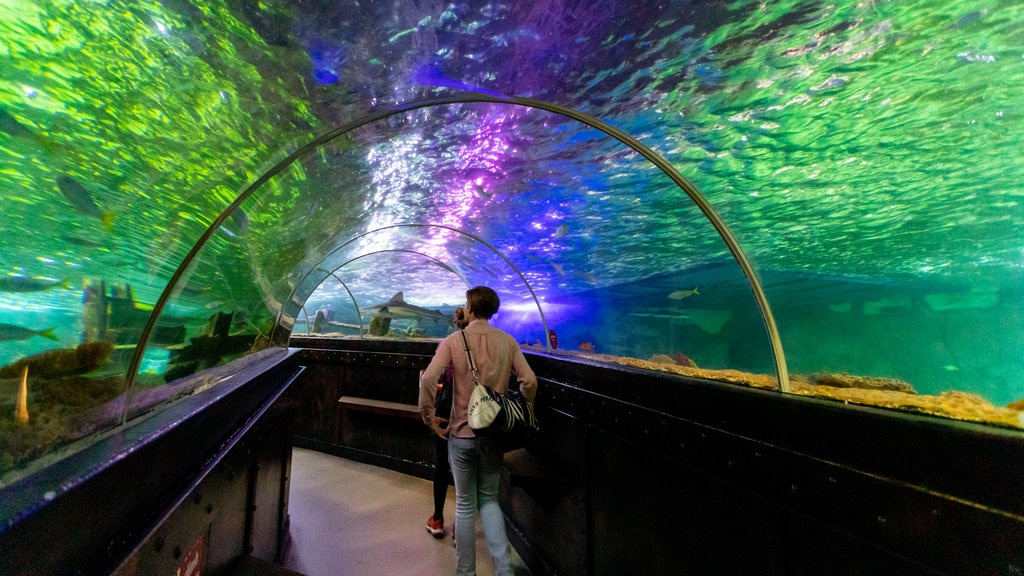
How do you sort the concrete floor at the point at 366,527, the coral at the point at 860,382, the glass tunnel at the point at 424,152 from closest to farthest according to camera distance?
1. the glass tunnel at the point at 424,152
2. the coral at the point at 860,382
3. the concrete floor at the point at 366,527

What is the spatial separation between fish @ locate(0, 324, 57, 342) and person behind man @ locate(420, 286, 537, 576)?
2022 mm

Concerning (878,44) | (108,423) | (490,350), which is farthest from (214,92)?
(878,44)

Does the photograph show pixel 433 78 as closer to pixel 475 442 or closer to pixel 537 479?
pixel 475 442

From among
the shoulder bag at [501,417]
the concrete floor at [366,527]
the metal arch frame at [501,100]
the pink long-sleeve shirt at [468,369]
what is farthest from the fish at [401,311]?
the metal arch frame at [501,100]

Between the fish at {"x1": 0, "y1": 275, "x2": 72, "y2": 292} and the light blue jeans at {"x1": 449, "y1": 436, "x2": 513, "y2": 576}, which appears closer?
the fish at {"x1": 0, "y1": 275, "x2": 72, "y2": 292}

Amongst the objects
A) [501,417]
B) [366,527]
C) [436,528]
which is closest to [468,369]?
[501,417]

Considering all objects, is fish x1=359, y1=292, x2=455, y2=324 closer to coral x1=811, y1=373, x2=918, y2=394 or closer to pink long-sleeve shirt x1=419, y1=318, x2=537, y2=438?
pink long-sleeve shirt x1=419, y1=318, x2=537, y2=438

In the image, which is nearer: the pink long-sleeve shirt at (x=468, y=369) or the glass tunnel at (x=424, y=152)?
the glass tunnel at (x=424, y=152)

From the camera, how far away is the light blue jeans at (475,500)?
295 centimetres

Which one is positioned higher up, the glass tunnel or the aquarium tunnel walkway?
the glass tunnel

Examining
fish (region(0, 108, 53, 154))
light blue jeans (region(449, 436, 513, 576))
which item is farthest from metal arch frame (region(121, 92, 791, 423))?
light blue jeans (region(449, 436, 513, 576))

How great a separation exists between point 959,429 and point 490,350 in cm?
251

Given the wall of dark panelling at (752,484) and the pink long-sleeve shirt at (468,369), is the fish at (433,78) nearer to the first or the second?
the pink long-sleeve shirt at (468,369)

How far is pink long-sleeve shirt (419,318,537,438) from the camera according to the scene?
3.05 meters
